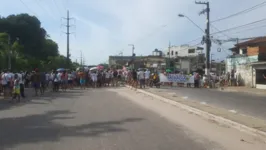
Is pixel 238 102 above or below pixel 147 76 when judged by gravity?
below

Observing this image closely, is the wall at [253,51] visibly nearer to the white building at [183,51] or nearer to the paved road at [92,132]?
the paved road at [92,132]

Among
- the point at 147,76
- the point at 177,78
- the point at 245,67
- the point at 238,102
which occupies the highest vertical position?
the point at 245,67

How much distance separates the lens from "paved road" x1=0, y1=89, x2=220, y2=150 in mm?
8812

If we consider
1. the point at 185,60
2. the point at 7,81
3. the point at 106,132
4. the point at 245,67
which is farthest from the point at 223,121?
the point at 185,60

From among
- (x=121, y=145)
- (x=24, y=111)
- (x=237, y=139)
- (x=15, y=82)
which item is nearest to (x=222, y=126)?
(x=237, y=139)

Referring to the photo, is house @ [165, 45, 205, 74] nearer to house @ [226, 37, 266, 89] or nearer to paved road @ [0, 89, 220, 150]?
house @ [226, 37, 266, 89]

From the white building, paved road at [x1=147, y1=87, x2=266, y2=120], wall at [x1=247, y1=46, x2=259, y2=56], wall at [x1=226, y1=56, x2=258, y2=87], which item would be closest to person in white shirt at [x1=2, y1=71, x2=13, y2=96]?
paved road at [x1=147, y1=87, x2=266, y2=120]

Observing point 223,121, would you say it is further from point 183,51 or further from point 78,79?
point 183,51

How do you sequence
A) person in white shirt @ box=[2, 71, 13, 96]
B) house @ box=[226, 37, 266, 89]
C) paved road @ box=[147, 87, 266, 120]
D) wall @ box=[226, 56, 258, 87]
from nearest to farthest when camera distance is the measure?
paved road @ box=[147, 87, 266, 120] → person in white shirt @ box=[2, 71, 13, 96] → house @ box=[226, 37, 266, 89] → wall @ box=[226, 56, 258, 87]

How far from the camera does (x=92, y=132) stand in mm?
10461

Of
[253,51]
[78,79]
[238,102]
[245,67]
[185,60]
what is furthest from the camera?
[185,60]

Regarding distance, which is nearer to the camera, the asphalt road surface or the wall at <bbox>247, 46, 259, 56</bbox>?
the asphalt road surface

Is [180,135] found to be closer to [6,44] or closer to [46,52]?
[6,44]

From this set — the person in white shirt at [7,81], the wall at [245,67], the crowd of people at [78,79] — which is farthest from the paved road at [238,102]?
the wall at [245,67]
